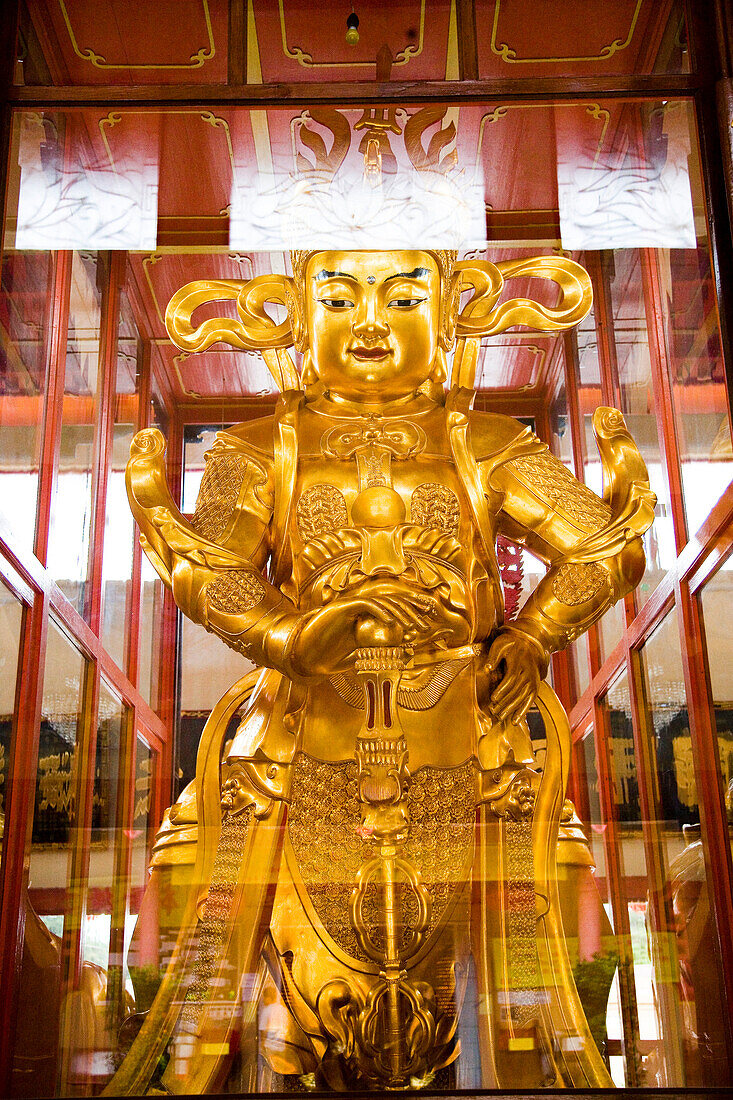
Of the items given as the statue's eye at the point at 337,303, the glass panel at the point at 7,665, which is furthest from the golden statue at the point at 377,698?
the glass panel at the point at 7,665

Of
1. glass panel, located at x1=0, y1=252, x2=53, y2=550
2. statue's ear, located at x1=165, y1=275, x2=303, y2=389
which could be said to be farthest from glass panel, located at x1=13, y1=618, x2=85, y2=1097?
statue's ear, located at x1=165, y1=275, x2=303, y2=389

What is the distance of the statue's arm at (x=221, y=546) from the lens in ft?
6.99

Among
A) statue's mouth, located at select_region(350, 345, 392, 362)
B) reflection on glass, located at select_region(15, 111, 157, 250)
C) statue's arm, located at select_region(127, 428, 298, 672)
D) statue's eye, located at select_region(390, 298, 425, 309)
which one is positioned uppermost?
reflection on glass, located at select_region(15, 111, 157, 250)

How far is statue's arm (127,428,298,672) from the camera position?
6.99 feet

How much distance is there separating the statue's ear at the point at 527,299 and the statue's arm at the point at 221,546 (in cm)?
53

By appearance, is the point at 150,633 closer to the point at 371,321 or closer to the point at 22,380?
the point at 22,380

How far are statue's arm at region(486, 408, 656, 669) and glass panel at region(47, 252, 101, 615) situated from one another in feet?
2.49

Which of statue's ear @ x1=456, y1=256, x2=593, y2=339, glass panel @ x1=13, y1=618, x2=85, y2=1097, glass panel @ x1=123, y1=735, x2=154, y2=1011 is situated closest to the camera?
glass panel @ x1=13, y1=618, x2=85, y2=1097

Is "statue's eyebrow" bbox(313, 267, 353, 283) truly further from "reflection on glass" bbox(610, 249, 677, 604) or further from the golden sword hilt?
the golden sword hilt

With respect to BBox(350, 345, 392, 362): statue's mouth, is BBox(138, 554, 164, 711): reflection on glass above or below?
below

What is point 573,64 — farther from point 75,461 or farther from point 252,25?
point 75,461

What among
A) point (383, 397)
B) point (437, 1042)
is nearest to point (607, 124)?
point (383, 397)

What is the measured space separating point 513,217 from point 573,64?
291 mm

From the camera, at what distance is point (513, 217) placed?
2.40m
